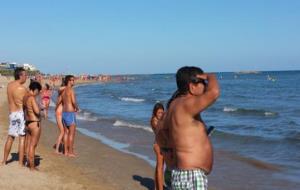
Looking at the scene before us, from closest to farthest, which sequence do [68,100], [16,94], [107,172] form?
[16,94] < [107,172] < [68,100]

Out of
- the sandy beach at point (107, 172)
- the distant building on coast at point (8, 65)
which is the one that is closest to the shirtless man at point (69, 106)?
the sandy beach at point (107, 172)

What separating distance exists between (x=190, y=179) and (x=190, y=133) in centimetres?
32

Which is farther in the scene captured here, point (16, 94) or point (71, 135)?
point (71, 135)

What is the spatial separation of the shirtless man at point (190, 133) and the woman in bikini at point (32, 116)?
4.85 metres

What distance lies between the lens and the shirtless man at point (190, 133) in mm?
3439

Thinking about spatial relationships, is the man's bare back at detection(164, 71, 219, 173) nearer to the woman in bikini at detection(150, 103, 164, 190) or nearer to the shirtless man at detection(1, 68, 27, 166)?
the woman in bikini at detection(150, 103, 164, 190)

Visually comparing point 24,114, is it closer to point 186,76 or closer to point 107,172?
point 107,172

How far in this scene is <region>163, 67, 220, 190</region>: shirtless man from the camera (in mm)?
3439

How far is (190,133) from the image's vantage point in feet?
11.3

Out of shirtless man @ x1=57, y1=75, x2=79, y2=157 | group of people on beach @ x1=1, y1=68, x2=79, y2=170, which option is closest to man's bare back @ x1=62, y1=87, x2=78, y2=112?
shirtless man @ x1=57, y1=75, x2=79, y2=157

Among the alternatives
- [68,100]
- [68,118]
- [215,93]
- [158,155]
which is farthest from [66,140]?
[215,93]

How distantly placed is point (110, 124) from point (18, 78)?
1149cm

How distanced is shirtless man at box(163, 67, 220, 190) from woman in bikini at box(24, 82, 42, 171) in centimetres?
485

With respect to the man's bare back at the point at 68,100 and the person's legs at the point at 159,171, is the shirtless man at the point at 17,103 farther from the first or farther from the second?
the person's legs at the point at 159,171
